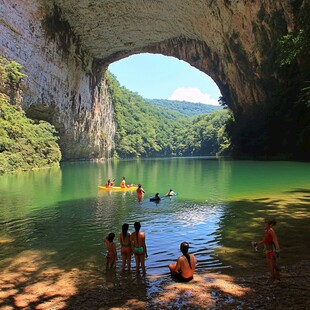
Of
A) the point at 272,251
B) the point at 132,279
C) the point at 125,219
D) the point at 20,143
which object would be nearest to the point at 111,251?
the point at 132,279

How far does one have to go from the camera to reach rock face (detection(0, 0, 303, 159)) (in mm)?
32094

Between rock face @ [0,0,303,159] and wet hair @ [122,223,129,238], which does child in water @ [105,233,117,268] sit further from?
rock face @ [0,0,303,159]

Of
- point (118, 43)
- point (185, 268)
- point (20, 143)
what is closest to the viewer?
point (185, 268)

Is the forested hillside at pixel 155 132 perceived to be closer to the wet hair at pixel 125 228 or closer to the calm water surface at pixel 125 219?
the calm water surface at pixel 125 219

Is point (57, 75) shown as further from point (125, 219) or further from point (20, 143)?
point (125, 219)

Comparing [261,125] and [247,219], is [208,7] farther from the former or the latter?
[247,219]

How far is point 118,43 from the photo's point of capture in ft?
162

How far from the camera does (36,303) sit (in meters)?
4.31

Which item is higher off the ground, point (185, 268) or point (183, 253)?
point (183, 253)

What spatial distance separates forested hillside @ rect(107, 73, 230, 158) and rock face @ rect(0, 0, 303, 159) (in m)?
32.3

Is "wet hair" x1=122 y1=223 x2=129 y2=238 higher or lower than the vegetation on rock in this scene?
lower

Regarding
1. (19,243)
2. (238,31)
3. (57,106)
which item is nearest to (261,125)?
(238,31)

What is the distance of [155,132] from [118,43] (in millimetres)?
67801

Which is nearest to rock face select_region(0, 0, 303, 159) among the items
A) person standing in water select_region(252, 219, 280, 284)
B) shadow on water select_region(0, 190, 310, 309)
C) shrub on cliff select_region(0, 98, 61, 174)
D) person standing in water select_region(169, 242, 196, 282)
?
shrub on cliff select_region(0, 98, 61, 174)
